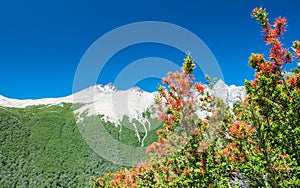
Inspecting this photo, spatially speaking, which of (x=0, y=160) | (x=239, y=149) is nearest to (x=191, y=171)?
(x=239, y=149)

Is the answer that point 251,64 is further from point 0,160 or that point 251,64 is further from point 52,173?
point 0,160

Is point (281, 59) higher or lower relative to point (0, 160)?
lower

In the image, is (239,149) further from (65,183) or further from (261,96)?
(65,183)

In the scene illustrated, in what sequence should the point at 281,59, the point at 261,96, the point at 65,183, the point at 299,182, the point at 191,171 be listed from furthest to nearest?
1. the point at 65,183
2. the point at 281,59
3. the point at 261,96
4. the point at 191,171
5. the point at 299,182

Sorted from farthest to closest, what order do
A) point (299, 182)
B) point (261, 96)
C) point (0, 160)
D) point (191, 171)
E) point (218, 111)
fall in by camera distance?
point (0, 160)
point (218, 111)
point (261, 96)
point (191, 171)
point (299, 182)

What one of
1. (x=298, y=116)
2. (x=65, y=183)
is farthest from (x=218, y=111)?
(x=65, y=183)

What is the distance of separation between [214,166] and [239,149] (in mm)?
2744

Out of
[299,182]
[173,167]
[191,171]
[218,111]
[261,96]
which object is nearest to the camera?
[299,182]

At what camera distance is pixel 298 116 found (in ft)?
33.5

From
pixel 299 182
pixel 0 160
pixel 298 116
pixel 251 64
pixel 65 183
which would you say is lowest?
pixel 299 182

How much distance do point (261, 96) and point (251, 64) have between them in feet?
7.86

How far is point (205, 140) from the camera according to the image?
10195 mm

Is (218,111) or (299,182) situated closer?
(299,182)

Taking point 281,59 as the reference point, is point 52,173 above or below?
above
